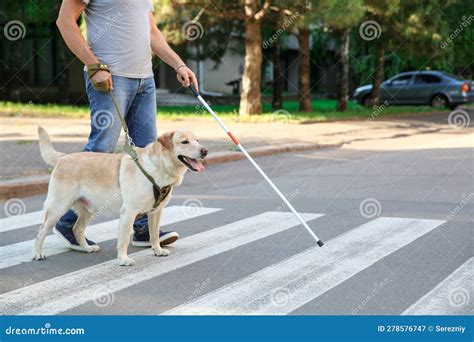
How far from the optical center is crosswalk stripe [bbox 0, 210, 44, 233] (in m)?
6.95

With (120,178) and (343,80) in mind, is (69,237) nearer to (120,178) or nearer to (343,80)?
(120,178)

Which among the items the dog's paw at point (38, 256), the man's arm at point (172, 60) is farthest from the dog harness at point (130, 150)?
the dog's paw at point (38, 256)

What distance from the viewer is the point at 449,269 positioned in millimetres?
5262

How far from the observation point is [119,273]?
5.18 m

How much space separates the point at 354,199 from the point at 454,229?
1.85 m

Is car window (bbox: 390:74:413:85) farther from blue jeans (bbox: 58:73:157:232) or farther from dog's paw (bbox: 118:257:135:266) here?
dog's paw (bbox: 118:257:135:266)

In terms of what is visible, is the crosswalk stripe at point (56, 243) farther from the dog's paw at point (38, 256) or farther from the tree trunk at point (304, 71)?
the tree trunk at point (304, 71)

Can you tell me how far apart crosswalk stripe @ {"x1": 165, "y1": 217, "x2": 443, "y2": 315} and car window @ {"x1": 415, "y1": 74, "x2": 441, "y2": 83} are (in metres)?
25.9

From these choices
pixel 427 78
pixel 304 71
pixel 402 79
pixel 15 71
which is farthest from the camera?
pixel 402 79

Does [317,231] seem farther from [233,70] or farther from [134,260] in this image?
[233,70]

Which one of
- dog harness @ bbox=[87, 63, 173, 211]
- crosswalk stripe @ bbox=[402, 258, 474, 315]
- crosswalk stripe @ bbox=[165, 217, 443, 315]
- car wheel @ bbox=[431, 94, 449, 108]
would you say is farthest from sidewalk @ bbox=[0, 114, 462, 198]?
car wheel @ bbox=[431, 94, 449, 108]

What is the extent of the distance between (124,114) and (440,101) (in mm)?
27482

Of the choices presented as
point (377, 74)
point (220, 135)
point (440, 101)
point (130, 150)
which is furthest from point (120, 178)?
point (440, 101)
